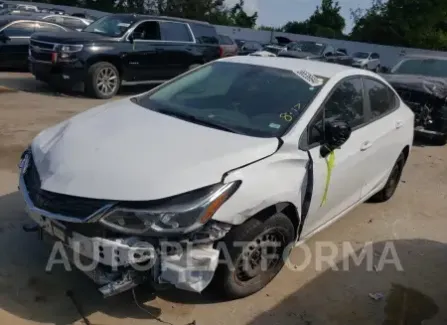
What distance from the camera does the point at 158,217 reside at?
288cm

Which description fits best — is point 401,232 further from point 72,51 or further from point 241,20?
point 241,20

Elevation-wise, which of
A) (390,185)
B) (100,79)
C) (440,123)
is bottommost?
(390,185)

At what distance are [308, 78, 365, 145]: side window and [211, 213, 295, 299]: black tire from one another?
0.71 meters

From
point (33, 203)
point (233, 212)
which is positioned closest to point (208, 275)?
point (233, 212)

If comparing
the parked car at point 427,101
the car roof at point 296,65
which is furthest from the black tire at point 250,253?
the parked car at point 427,101

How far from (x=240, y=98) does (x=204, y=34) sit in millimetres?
8874

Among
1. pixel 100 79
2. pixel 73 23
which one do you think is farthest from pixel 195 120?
pixel 73 23

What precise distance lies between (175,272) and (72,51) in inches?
314

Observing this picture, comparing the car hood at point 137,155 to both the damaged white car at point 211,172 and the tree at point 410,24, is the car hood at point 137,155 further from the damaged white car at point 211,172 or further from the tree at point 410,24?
the tree at point 410,24

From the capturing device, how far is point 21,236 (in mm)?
4035

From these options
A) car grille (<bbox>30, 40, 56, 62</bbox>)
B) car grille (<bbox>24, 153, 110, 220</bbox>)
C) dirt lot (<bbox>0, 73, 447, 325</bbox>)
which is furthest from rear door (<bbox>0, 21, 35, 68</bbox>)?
car grille (<bbox>24, 153, 110, 220</bbox>)

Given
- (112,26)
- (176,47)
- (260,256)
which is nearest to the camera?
(260,256)

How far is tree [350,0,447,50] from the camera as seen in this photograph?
36594 millimetres

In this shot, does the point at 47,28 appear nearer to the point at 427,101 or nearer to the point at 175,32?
the point at 175,32
